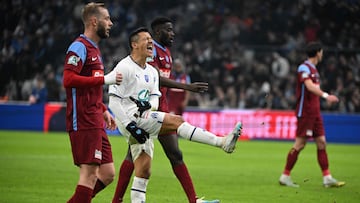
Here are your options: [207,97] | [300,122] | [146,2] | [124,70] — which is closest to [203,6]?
[146,2]

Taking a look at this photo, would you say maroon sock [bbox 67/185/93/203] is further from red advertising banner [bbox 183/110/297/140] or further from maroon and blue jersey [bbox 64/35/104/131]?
red advertising banner [bbox 183/110/297/140]

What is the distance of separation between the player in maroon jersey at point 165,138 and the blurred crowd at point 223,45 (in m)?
16.7

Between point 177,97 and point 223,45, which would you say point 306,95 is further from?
point 223,45

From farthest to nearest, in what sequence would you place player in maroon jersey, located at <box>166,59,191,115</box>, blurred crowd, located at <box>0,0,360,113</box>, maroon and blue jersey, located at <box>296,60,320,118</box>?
1. blurred crowd, located at <box>0,0,360,113</box>
2. player in maroon jersey, located at <box>166,59,191,115</box>
3. maroon and blue jersey, located at <box>296,60,320,118</box>

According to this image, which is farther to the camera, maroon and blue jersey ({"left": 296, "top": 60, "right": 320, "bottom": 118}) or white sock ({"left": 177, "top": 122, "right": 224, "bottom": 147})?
maroon and blue jersey ({"left": 296, "top": 60, "right": 320, "bottom": 118})

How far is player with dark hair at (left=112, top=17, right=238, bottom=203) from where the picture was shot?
9669 millimetres

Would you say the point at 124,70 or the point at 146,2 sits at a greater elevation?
the point at 146,2

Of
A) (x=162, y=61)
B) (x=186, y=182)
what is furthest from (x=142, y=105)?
(x=162, y=61)

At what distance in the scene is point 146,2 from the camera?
104 ft

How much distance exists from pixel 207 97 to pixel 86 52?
809 inches

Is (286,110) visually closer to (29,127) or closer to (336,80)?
(336,80)

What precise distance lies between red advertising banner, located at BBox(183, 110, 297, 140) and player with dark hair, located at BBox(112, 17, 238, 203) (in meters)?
15.6

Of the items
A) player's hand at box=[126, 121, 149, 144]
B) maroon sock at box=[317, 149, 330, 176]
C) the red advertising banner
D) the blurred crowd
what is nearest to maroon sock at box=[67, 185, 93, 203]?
player's hand at box=[126, 121, 149, 144]

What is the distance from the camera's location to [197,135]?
8.20m
